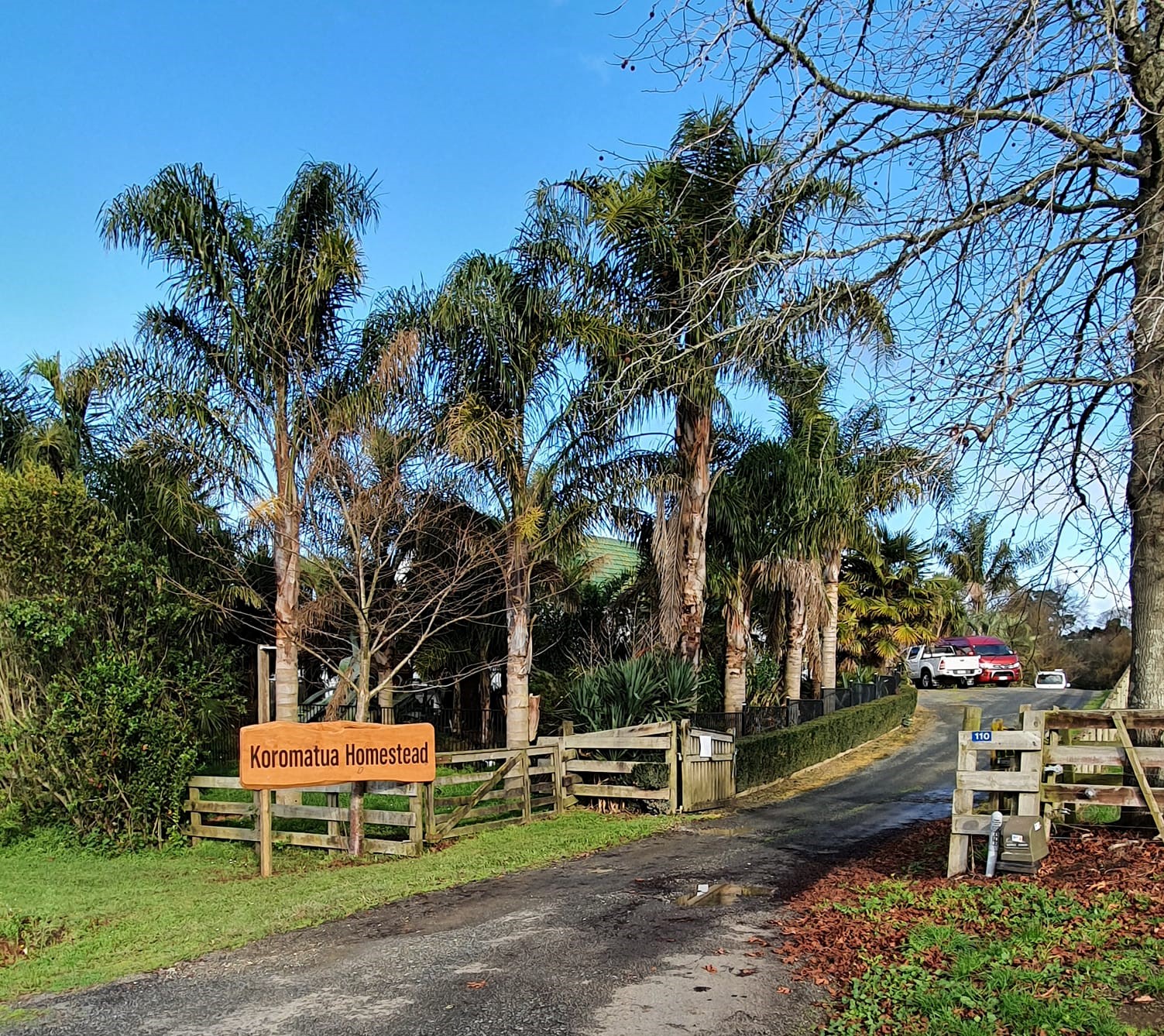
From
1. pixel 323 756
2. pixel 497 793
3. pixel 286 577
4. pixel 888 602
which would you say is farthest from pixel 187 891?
pixel 888 602

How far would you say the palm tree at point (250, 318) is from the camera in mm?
14602

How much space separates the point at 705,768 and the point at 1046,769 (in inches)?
290

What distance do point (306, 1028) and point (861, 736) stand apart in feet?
66.9

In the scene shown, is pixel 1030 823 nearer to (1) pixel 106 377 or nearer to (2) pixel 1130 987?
(2) pixel 1130 987

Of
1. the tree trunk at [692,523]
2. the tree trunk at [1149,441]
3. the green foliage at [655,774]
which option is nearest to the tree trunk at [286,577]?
the green foliage at [655,774]

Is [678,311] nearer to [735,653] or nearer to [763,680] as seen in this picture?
[735,653]

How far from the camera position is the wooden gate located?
1483 centimetres

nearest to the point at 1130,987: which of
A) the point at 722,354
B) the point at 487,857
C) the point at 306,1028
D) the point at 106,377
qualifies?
the point at 306,1028

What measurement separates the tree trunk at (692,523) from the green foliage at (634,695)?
138cm

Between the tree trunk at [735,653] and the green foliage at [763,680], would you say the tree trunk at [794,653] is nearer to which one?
the green foliage at [763,680]

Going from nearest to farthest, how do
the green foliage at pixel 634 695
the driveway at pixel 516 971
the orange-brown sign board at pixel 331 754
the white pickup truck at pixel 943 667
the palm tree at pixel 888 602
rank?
the driveway at pixel 516 971 → the orange-brown sign board at pixel 331 754 → the green foliage at pixel 634 695 → the palm tree at pixel 888 602 → the white pickup truck at pixel 943 667

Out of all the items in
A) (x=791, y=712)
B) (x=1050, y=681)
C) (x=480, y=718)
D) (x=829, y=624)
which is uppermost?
(x=829, y=624)

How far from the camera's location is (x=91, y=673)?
39.3ft

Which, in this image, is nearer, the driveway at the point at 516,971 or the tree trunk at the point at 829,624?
the driveway at the point at 516,971
